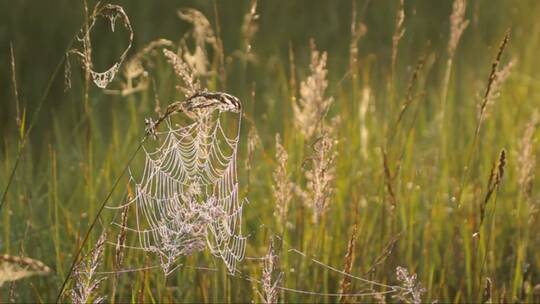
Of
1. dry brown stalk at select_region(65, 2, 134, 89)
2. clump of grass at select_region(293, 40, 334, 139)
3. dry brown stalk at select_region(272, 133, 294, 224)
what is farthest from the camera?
clump of grass at select_region(293, 40, 334, 139)

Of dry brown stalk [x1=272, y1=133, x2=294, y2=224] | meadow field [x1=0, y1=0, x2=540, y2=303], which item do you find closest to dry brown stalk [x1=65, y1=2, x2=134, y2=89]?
meadow field [x1=0, y1=0, x2=540, y2=303]

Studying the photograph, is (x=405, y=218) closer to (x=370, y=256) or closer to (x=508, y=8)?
(x=370, y=256)

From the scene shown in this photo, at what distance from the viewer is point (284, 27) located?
642cm

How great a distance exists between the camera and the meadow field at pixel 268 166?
2.38 metres

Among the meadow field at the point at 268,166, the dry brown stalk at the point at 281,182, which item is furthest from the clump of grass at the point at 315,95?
the dry brown stalk at the point at 281,182

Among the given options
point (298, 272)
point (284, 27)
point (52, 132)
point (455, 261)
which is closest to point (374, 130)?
point (455, 261)

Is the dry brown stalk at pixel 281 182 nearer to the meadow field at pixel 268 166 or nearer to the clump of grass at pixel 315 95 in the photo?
the meadow field at pixel 268 166

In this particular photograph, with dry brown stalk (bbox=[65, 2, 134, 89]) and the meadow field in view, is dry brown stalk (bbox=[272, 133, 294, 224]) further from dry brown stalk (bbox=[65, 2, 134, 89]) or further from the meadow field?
dry brown stalk (bbox=[65, 2, 134, 89])

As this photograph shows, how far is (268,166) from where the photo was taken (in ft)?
13.0

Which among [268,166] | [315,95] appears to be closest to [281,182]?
[315,95]

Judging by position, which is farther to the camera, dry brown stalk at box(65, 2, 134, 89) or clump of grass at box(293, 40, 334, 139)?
clump of grass at box(293, 40, 334, 139)

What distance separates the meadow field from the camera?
93.7 inches

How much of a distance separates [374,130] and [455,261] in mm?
969

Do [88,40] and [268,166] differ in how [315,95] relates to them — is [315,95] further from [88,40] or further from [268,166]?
[268,166]
